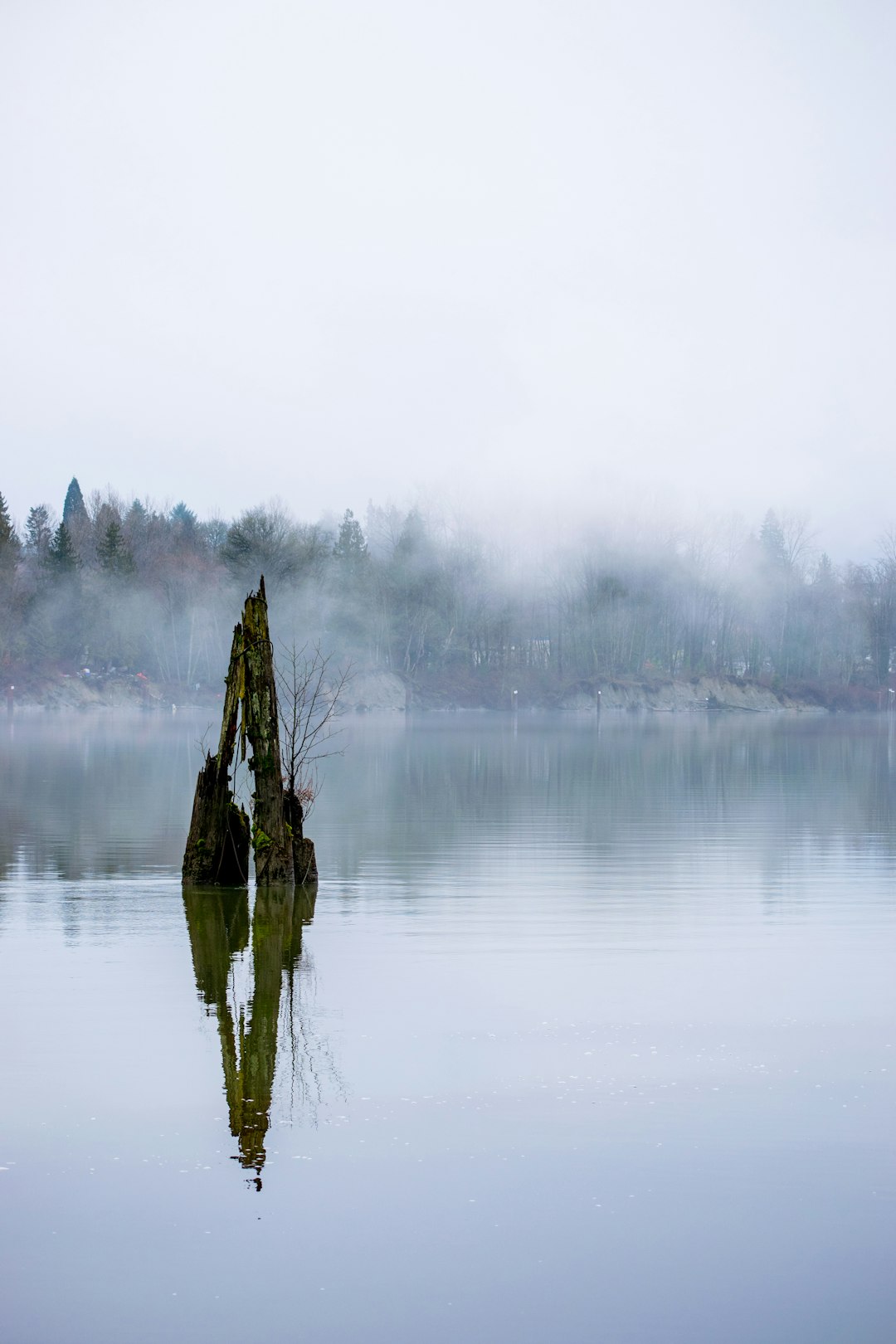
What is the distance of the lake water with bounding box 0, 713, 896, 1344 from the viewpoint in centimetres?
672

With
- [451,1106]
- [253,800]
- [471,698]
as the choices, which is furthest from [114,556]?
[451,1106]

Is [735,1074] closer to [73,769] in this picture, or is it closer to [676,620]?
[73,769]

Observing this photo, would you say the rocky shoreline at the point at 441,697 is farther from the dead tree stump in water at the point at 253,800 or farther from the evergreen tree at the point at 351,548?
the dead tree stump in water at the point at 253,800

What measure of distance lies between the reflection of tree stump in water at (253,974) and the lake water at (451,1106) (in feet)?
0.13

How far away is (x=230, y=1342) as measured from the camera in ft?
20.6

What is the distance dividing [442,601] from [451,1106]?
132058 mm

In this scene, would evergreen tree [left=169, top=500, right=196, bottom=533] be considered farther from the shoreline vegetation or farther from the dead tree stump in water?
the dead tree stump in water

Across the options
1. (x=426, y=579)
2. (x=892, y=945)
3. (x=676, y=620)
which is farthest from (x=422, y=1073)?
(x=676, y=620)

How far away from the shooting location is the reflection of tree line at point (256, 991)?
938 centimetres

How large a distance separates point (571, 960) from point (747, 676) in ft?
459

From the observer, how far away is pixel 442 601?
141125mm

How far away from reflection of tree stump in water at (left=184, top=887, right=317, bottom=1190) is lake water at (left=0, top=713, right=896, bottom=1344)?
4 cm

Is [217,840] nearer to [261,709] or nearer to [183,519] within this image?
[261,709]

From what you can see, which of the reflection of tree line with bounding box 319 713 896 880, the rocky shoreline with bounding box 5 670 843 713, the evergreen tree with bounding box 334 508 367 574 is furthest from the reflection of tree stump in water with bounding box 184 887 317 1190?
the evergreen tree with bounding box 334 508 367 574
